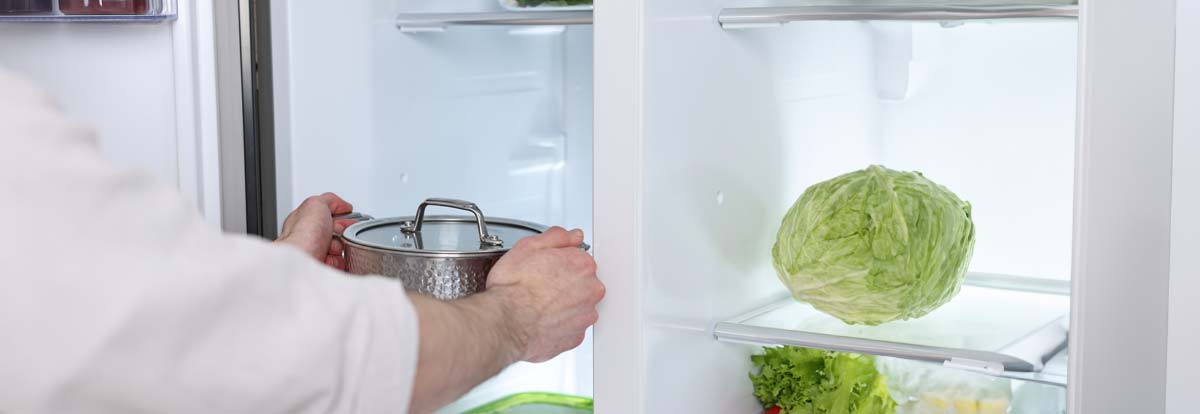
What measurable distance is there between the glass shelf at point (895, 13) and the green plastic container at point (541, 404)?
802mm

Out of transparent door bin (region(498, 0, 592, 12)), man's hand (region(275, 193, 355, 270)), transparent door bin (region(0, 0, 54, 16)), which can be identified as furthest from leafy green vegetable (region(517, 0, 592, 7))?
transparent door bin (region(0, 0, 54, 16))

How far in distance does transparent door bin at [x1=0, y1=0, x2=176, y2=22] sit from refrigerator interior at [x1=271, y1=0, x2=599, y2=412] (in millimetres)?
196

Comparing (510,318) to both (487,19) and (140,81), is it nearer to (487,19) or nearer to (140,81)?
(487,19)

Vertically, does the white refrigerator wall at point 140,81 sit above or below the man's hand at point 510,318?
above

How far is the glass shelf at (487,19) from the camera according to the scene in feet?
5.37

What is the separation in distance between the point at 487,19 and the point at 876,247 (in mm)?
643

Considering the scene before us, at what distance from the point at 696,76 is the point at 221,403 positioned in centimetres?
75

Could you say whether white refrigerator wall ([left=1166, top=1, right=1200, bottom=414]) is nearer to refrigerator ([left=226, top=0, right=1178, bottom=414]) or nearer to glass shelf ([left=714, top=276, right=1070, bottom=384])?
refrigerator ([left=226, top=0, right=1178, bottom=414])

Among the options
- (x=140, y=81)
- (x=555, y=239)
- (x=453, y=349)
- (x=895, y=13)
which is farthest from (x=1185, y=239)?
(x=140, y=81)

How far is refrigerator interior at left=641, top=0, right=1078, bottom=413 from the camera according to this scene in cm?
142

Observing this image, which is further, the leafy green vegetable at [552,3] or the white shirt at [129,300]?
the leafy green vegetable at [552,3]

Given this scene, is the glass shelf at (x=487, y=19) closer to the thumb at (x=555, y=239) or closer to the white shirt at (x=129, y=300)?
the thumb at (x=555, y=239)

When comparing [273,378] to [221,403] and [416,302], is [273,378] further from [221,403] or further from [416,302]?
[416,302]

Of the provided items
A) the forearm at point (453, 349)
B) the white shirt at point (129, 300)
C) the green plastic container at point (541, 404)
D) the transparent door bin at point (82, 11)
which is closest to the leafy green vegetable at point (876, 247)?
the forearm at point (453, 349)
